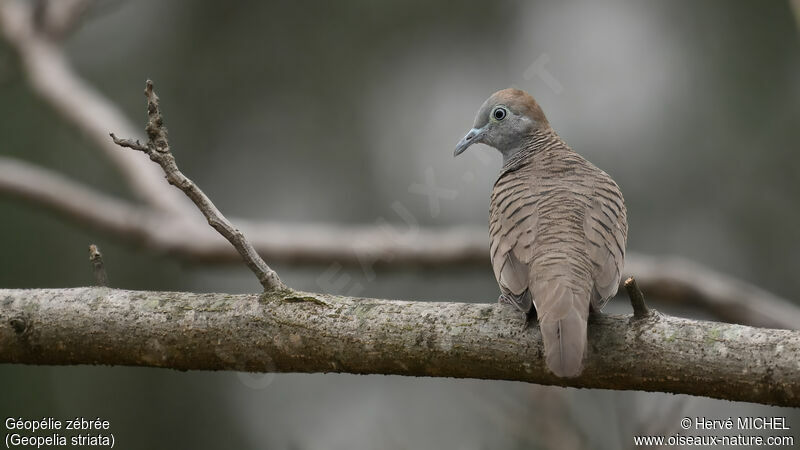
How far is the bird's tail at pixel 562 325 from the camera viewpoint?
8.76 feet

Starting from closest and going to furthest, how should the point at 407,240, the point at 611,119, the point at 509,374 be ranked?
the point at 509,374 → the point at 407,240 → the point at 611,119

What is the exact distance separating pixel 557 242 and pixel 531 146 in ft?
4.25

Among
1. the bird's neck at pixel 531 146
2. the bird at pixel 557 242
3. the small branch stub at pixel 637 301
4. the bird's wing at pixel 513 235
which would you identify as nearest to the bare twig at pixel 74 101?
the bird's neck at pixel 531 146

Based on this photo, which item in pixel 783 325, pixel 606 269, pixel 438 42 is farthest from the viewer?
pixel 438 42

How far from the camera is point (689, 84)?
10453 mm

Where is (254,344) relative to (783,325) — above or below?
below

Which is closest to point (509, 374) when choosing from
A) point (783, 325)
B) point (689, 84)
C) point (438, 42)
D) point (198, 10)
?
point (783, 325)

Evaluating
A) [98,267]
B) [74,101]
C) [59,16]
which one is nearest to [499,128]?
[98,267]

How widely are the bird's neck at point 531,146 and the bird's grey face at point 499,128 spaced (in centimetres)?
2

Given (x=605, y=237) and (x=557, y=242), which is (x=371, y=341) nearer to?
(x=557, y=242)

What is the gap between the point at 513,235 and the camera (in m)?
3.54

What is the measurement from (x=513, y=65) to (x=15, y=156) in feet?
18.6

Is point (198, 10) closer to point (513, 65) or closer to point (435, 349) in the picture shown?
point (513, 65)

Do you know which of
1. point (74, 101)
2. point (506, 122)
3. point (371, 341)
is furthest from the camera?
point (74, 101)
